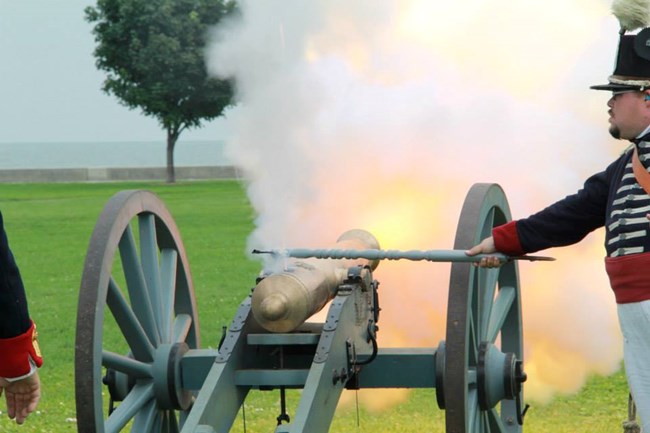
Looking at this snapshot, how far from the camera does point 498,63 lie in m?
8.84

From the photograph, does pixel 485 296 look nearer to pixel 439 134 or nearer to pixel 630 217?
pixel 630 217

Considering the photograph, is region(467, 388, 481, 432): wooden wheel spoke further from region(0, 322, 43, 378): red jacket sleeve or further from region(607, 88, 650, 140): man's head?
region(0, 322, 43, 378): red jacket sleeve

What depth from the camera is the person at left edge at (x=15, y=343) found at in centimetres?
350

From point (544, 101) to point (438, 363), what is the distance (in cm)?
334

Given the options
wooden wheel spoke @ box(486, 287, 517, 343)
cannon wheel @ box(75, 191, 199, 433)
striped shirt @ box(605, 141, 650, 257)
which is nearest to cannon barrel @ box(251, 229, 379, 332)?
cannon wheel @ box(75, 191, 199, 433)

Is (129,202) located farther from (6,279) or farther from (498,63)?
(498,63)

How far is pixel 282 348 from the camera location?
18.9 ft

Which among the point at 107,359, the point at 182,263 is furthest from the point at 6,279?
the point at 182,263

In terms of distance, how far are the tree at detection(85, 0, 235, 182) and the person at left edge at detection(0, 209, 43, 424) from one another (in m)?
46.8

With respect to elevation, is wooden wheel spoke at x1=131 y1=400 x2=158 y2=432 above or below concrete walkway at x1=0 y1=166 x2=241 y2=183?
above

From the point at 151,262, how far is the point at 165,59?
45.4 m

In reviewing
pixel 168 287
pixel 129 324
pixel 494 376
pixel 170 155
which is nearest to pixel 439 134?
pixel 168 287

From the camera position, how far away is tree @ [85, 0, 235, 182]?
2019 inches

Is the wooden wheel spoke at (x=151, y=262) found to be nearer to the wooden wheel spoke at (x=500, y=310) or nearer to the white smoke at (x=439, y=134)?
the wooden wheel spoke at (x=500, y=310)
